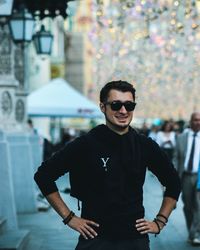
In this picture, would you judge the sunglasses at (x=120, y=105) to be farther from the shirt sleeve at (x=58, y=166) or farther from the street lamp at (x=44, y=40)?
the street lamp at (x=44, y=40)

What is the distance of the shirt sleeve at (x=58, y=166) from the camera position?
205 inches

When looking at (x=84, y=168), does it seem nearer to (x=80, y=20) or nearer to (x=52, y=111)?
(x=52, y=111)


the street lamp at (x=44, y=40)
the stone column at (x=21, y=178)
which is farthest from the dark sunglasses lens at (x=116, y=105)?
the street lamp at (x=44, y=40)

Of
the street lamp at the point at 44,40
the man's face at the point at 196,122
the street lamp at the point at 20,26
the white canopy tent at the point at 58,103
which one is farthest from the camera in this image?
the white canopy tent at the point at 58,103

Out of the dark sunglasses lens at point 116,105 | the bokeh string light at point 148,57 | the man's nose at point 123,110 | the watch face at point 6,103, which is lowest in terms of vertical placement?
the bokeh string light at point 148,57

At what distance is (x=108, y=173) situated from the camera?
201 inches

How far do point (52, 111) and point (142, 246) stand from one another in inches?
815

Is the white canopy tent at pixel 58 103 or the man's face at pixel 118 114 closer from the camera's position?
the man's face at pixel 118 114

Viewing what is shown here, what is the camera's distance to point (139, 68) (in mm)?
46500

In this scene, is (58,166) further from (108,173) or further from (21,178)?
(21,178)

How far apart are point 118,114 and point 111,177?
1.25 ft

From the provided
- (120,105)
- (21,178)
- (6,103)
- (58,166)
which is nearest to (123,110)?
(120,105)

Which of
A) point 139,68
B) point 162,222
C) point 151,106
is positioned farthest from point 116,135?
point 151,106

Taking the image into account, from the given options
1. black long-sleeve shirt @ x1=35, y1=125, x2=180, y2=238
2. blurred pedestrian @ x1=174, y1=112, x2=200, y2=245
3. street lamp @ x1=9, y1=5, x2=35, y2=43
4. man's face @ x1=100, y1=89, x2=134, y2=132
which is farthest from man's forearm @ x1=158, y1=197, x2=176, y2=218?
street lamp @ x1=9, y1=5, x2=35, y2=43
